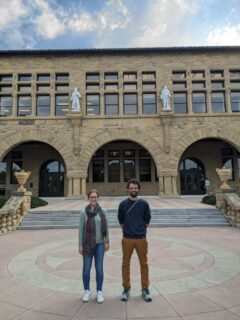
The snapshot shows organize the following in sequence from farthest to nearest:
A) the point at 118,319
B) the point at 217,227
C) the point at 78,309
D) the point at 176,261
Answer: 1. the point at 217,227
2. the point at 176,261
3. the point at 78,309
4. the point at 118,319

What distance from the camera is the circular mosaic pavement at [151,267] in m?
5.10

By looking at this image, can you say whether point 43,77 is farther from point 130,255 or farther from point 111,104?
point 130,255

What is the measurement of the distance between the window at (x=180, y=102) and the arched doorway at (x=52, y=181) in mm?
13526

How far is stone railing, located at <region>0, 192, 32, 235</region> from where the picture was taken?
11.1 meters

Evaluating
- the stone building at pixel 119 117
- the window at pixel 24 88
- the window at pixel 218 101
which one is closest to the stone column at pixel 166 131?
the stone building at pixel 119 117

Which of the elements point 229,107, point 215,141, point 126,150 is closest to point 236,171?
point 215,141

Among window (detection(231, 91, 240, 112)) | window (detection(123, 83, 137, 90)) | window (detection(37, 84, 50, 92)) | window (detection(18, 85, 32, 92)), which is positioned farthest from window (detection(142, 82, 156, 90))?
window (detection(18, 85, 32, 92))

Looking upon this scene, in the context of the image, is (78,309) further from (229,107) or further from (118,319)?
(229,107)

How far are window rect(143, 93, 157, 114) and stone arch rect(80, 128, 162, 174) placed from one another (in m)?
2.72

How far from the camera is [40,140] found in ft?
76.8

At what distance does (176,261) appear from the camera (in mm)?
6590

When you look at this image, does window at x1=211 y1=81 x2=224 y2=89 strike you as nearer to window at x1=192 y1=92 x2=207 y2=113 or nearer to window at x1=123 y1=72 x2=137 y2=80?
window at x1=192 y1=92 x2=207 y2=113

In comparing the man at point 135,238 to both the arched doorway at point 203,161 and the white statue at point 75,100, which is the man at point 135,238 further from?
the arched doorway at point 203,161

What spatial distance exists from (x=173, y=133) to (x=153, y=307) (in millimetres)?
20253
